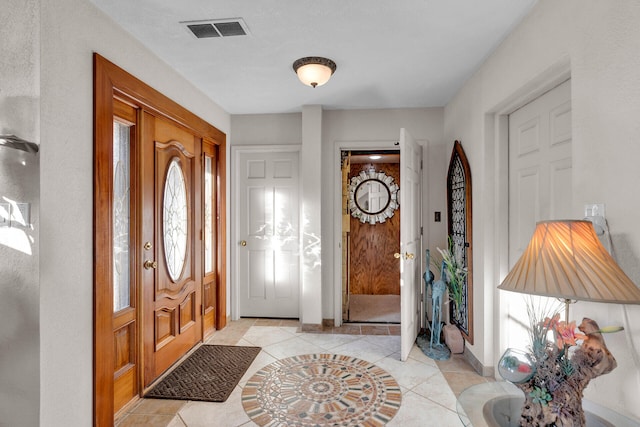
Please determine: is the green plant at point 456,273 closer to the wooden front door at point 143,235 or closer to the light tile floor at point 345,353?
the light tile floor at point 345,353

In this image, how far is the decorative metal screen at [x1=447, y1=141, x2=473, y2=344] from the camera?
288cm

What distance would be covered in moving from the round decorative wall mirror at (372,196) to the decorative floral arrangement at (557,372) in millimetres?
4019

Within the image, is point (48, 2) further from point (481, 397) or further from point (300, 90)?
point (481, 397)

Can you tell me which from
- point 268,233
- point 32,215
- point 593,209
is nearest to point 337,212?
point 268,233

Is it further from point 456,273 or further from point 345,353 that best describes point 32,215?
point 456,273

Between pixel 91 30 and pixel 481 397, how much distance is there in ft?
8.61

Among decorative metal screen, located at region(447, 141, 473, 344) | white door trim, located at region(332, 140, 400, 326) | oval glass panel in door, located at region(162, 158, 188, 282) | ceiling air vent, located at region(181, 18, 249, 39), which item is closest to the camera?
ceiling air vent, located at region(181, 18, 249, 39)

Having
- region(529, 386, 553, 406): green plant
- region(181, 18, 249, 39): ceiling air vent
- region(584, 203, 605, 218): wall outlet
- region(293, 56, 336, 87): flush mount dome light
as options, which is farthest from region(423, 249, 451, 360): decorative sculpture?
region(181, 18, 249, 39): ceiling air vent

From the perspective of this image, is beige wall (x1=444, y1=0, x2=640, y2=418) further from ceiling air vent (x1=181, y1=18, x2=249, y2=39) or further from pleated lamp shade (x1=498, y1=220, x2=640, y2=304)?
ceiling air vent (x1=181, y1=18, x2=249, y2=39)

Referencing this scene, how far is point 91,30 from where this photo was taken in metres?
1.82

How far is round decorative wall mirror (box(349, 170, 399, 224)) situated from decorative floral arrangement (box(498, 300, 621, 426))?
402 cm

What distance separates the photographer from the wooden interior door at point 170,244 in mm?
2465

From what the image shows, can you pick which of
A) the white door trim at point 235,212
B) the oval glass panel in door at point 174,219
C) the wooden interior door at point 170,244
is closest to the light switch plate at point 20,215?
the wooden interior door at point 170,244

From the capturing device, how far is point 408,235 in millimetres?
2998
